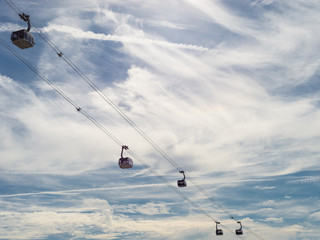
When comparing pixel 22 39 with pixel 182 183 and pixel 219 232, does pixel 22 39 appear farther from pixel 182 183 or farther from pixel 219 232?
pixel 219 232

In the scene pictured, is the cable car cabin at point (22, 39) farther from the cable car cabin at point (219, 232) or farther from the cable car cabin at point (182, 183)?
the cable car cabin at point (219, 232)

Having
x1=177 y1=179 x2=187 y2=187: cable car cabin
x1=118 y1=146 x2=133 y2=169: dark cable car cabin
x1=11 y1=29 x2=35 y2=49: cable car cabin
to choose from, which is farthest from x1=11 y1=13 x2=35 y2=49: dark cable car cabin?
x1=177 y1=179 x2=187 y2=187: cable car cabin

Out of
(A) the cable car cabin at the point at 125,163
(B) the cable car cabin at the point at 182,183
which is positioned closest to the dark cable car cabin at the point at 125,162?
(A) the cable car cabin at the point at 125,163

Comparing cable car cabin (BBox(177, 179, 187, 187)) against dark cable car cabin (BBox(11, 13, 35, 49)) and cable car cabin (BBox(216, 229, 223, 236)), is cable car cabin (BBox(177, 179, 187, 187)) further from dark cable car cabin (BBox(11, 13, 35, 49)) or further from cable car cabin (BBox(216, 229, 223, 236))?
dark cable car cabin (BBox(11, 13, 35, 49))

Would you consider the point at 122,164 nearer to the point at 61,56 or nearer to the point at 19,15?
the point at 61,56

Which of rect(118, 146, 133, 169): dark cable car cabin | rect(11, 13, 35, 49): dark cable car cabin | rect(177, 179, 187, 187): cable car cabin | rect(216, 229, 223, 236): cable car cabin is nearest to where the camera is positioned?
rect(11, 13, 35, 49): dark cable car cabin

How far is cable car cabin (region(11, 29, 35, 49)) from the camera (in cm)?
1944

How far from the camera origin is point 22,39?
19406mm

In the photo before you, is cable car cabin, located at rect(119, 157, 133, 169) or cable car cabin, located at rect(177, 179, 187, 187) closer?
cable car cabin, located at rect(119, 157, 133, 169)

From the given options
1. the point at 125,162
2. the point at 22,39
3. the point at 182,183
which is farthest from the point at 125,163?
the point at 22,39

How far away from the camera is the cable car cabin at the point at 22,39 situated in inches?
→ 765

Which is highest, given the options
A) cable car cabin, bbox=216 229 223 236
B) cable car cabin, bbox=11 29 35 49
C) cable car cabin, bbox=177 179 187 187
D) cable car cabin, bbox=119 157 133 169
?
cable car cabin, bbox=11 29 35 49

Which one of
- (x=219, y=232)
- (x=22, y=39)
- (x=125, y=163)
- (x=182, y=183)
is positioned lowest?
(x=219, y=232)

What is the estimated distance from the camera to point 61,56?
2262 centimetres
